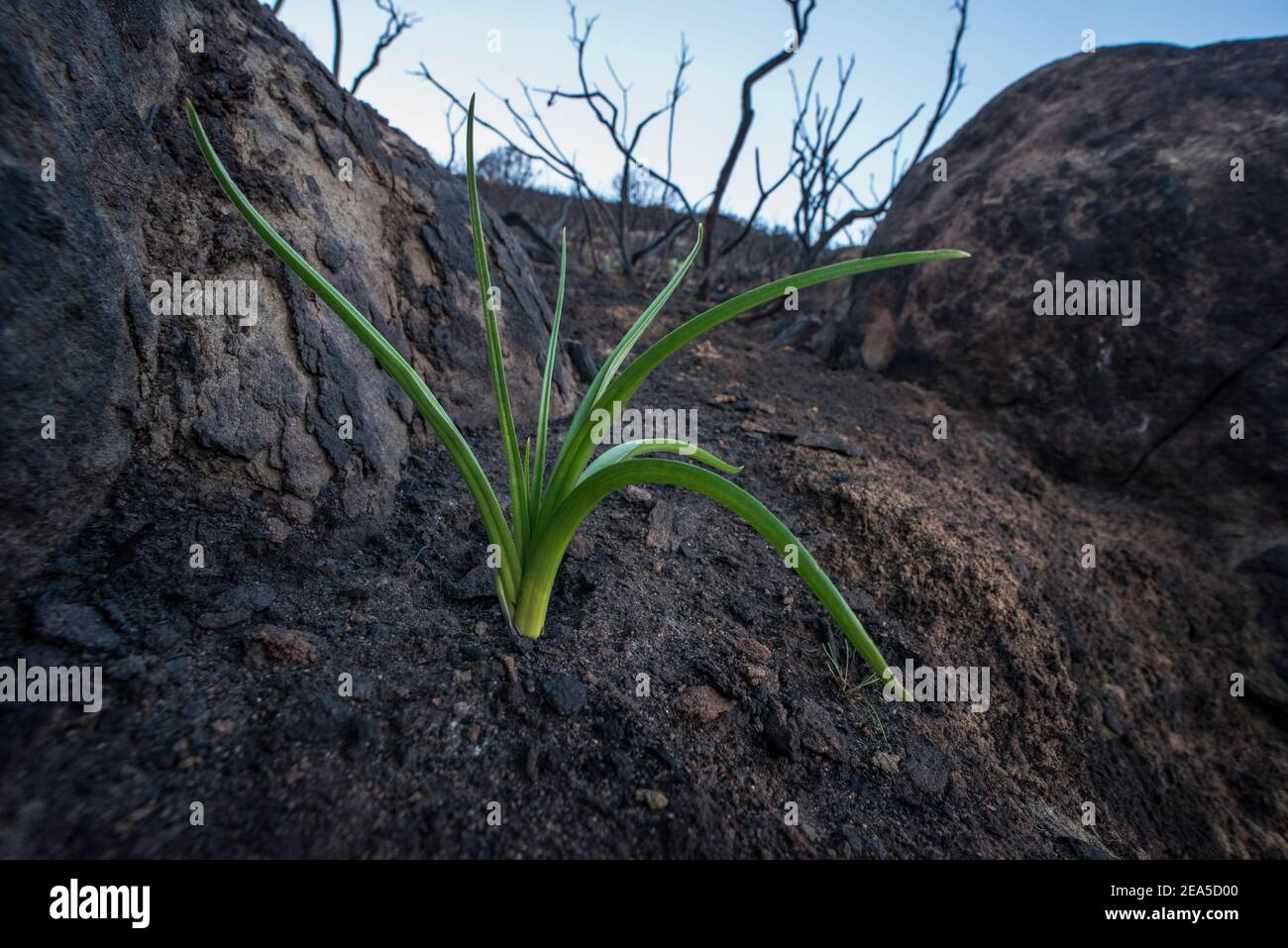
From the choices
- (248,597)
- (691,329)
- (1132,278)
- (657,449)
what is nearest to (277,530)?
(248,597)

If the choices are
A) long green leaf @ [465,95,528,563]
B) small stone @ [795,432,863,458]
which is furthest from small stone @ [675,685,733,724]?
small stone @ [795,432,863,458]

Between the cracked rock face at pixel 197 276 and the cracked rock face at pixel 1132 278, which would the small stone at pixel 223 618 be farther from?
the cracked rock face at pixel 1132 278

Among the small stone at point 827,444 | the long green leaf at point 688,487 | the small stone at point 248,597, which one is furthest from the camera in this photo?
the small stone at point 827,444

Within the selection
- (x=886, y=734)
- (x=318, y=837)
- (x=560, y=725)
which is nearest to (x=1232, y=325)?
(x=886, y=734)

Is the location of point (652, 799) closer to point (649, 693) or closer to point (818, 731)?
point (649, 693)

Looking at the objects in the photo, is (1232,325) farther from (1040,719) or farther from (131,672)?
(131,672)

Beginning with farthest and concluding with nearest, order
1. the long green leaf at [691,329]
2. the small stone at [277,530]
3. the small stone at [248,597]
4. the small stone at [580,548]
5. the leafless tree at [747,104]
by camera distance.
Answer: the leafless tree at [747,104] → the small stone at [580,548] → the small stone at [277,530] → the small stone at [248,597] → the long green leaf at [691,329]

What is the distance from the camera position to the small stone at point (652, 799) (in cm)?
76

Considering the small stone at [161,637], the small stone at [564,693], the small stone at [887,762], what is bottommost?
the small stone at [887,762]

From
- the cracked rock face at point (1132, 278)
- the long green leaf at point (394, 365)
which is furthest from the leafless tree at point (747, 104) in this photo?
the long green leaf at point (394, 365)

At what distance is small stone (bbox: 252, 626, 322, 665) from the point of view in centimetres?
84

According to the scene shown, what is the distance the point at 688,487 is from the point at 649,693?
0.34 metres

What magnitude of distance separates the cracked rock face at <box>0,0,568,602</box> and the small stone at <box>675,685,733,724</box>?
0.67 metres

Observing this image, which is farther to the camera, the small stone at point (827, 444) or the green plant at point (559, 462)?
the small stone at point (827, 444)
